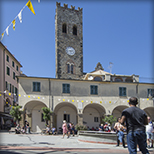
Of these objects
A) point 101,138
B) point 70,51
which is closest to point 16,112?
point 101,138

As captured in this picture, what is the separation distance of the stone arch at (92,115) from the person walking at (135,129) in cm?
2805

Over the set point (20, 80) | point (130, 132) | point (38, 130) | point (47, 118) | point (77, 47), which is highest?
point (77, 47)

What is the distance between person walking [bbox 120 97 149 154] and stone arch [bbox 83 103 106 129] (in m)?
28.1

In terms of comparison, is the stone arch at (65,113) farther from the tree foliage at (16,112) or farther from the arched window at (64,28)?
the arched window at (64,28)

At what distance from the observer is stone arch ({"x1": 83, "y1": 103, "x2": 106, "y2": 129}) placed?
32469 millimetres

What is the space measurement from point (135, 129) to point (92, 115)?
2900cm

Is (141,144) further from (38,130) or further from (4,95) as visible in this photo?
(4,95)

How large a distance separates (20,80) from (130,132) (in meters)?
24.5

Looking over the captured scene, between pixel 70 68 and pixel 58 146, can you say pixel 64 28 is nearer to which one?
pixel 70 68

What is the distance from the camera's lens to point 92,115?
32.9 metres

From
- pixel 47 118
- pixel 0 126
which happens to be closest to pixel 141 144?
pixel 47 118

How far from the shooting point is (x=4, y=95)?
113 feet

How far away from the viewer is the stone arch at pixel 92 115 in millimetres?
32469

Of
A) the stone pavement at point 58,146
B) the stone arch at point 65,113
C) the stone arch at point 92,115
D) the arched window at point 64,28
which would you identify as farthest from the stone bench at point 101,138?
the arched window at point 64,28
